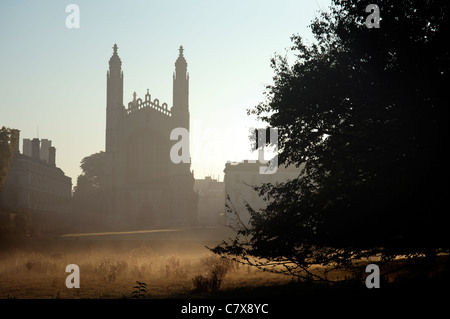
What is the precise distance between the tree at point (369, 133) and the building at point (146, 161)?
5407cm

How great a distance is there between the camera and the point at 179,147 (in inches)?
2783

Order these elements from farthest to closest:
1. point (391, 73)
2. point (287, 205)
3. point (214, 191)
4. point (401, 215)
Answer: point (214, 191) < point (287, 205) < point (391, 73) < point (401, 215)

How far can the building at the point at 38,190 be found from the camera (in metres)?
53.8

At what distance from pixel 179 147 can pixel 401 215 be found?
200 ft

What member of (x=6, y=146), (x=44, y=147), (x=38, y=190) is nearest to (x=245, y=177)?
(x=38, y=190)

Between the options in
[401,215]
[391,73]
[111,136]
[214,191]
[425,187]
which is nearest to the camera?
[425,187]

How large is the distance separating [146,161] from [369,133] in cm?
5916

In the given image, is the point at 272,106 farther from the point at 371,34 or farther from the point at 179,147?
the point at 179,147

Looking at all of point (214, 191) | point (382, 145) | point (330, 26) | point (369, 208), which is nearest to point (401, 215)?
point (369, 208)

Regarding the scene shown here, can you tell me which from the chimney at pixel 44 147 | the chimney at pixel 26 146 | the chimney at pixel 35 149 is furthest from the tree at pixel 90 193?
the chimney at pixel 26 146

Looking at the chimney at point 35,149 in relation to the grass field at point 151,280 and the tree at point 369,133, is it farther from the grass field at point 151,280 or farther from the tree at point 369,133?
the tree at point 369,133
